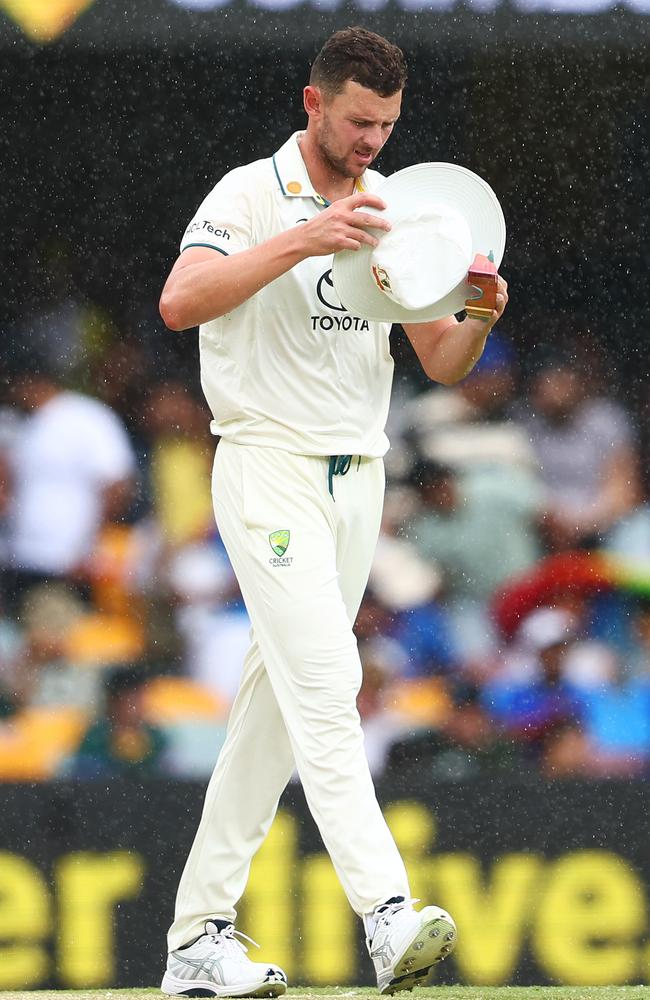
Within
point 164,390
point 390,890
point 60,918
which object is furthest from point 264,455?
point 60,918

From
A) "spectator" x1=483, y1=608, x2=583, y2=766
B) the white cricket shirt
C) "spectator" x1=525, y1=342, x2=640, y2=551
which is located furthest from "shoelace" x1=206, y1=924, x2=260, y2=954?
"spectator" x1=525, y1=342, x2=640, y2=551

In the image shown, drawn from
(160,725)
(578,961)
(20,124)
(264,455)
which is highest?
(20,124)

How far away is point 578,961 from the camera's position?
19.0 feet

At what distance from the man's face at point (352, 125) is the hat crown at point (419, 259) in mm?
232

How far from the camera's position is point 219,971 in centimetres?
394

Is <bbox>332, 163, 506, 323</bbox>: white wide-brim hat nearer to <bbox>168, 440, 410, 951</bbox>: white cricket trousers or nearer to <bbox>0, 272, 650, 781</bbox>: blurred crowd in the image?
<bbox>168, 440, 410, 951</bbox>: white cricket trousers

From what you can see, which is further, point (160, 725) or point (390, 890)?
point (160, 725)

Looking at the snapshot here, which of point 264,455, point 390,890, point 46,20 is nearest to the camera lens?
point 390,890

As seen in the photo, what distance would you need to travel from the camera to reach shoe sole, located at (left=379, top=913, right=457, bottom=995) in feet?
11.0

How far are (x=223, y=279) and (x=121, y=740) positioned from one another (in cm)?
255

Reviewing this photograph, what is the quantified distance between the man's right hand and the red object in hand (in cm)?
25

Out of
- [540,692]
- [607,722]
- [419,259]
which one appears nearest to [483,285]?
[419,259]

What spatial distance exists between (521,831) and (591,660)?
1.96 ft

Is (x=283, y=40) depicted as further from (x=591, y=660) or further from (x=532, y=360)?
(x=591, y=660)
